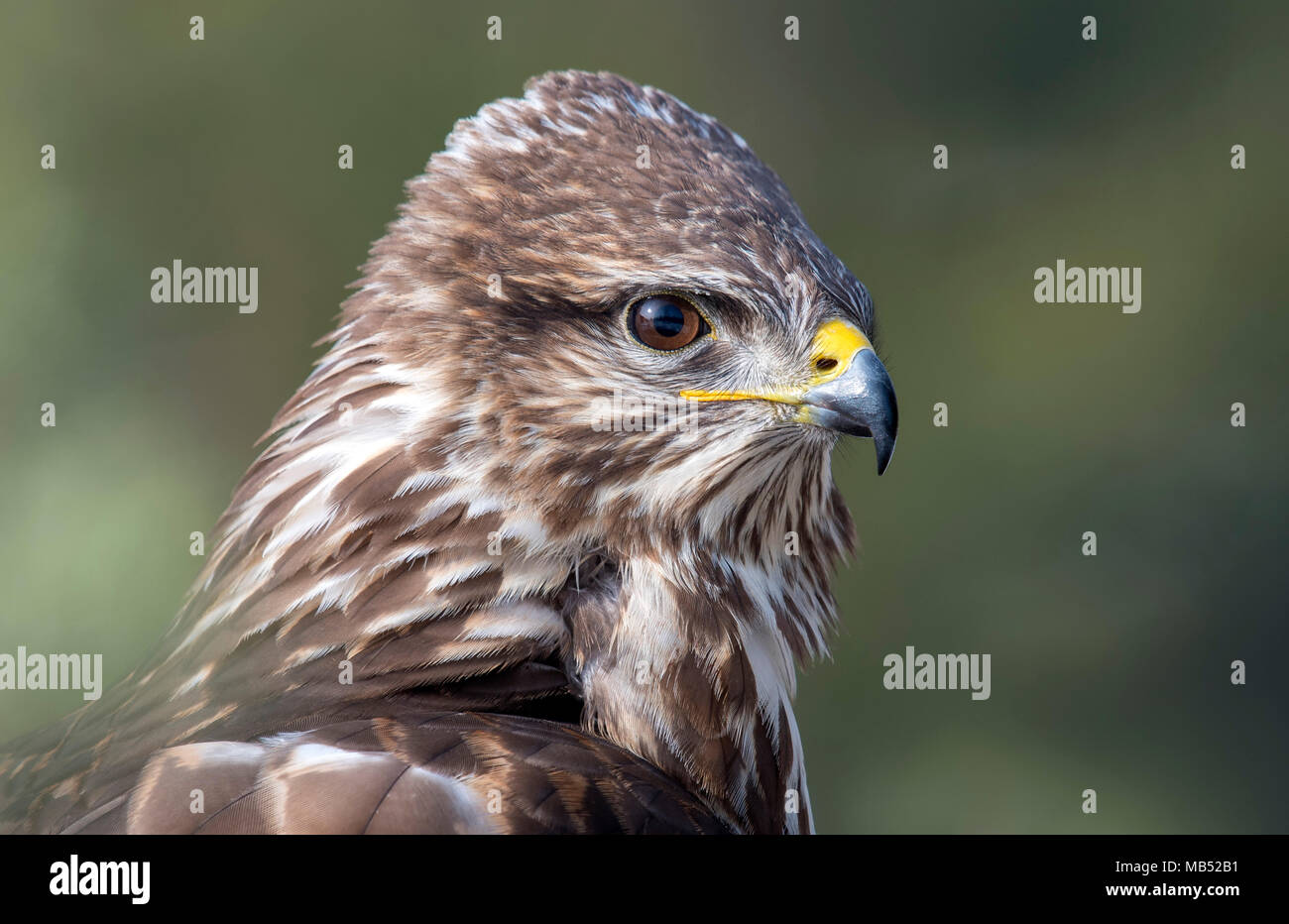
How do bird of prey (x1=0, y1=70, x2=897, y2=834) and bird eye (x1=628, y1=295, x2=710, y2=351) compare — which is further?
bird eye (x1=628, y1=295, x2=710, y2=351)

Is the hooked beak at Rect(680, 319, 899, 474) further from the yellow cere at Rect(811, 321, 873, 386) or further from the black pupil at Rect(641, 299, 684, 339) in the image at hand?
the black pupil at Rect(641, 299, 684, 339)

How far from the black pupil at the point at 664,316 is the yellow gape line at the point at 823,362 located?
0.10 m

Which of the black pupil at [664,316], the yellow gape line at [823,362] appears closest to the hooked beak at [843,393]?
the yellow gape line at [823,362]

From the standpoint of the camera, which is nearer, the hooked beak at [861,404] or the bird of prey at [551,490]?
the bird of prey at [551,490]

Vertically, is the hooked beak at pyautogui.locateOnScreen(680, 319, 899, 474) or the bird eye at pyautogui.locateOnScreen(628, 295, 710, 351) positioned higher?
the bird eye at pyautogui.locateOnScreen(628, 295, 710, 351)

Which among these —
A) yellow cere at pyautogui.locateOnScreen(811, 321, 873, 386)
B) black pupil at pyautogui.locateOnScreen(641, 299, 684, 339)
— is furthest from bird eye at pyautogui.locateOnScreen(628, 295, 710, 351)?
yellow cere at pyautogui.locateOnScreen(811, 321, 873, 386)

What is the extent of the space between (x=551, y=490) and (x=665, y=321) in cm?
33

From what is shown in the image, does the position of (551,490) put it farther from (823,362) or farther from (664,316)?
(823,362)

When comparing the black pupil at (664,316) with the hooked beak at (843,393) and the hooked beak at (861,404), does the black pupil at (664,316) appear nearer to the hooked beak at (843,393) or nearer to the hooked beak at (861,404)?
the hooked beak at (843,393)

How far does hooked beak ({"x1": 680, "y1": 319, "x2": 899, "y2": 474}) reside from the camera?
208 cm

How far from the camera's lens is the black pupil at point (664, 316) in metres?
2.11
